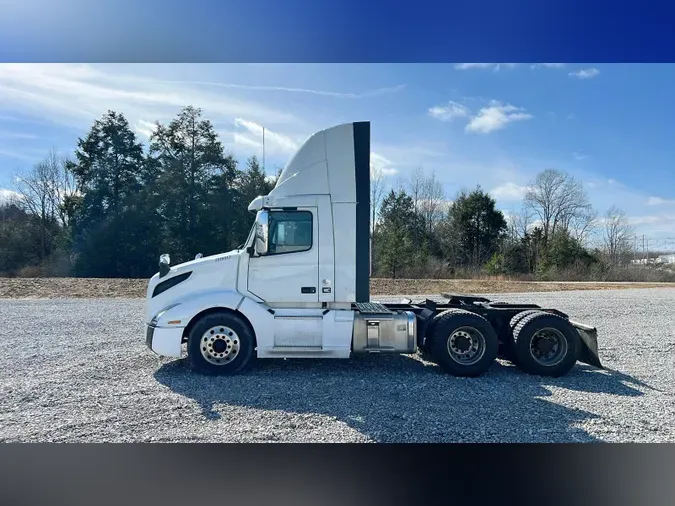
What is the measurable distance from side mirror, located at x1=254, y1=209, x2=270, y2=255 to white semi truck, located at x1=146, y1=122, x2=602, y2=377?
15 mm

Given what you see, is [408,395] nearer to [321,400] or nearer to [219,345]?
[321,400]

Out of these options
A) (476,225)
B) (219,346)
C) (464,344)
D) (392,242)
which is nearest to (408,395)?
(464,344)

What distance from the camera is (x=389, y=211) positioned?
31031mm

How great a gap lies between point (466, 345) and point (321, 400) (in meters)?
2.46

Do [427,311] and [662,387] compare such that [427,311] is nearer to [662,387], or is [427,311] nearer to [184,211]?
[662,387]

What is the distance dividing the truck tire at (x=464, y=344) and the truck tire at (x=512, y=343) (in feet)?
1.27

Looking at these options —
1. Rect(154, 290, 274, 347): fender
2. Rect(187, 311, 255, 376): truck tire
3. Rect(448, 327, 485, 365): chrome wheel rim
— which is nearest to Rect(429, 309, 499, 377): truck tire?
Rect(448, 327, 485, 365): chrome wheel rim

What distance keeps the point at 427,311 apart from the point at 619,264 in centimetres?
3161

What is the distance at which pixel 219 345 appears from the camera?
636 centimetres

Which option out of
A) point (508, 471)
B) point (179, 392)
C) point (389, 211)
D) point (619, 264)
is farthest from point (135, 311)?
point (619, 264)

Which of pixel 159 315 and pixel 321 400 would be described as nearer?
pixel 321 400

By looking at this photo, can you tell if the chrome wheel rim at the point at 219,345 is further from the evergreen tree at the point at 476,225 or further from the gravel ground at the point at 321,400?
the evergreen tree at the point at 476,225

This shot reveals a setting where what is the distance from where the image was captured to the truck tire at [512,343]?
6.80m

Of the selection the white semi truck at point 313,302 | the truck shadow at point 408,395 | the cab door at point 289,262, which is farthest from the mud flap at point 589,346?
the cab door at point 289,262
